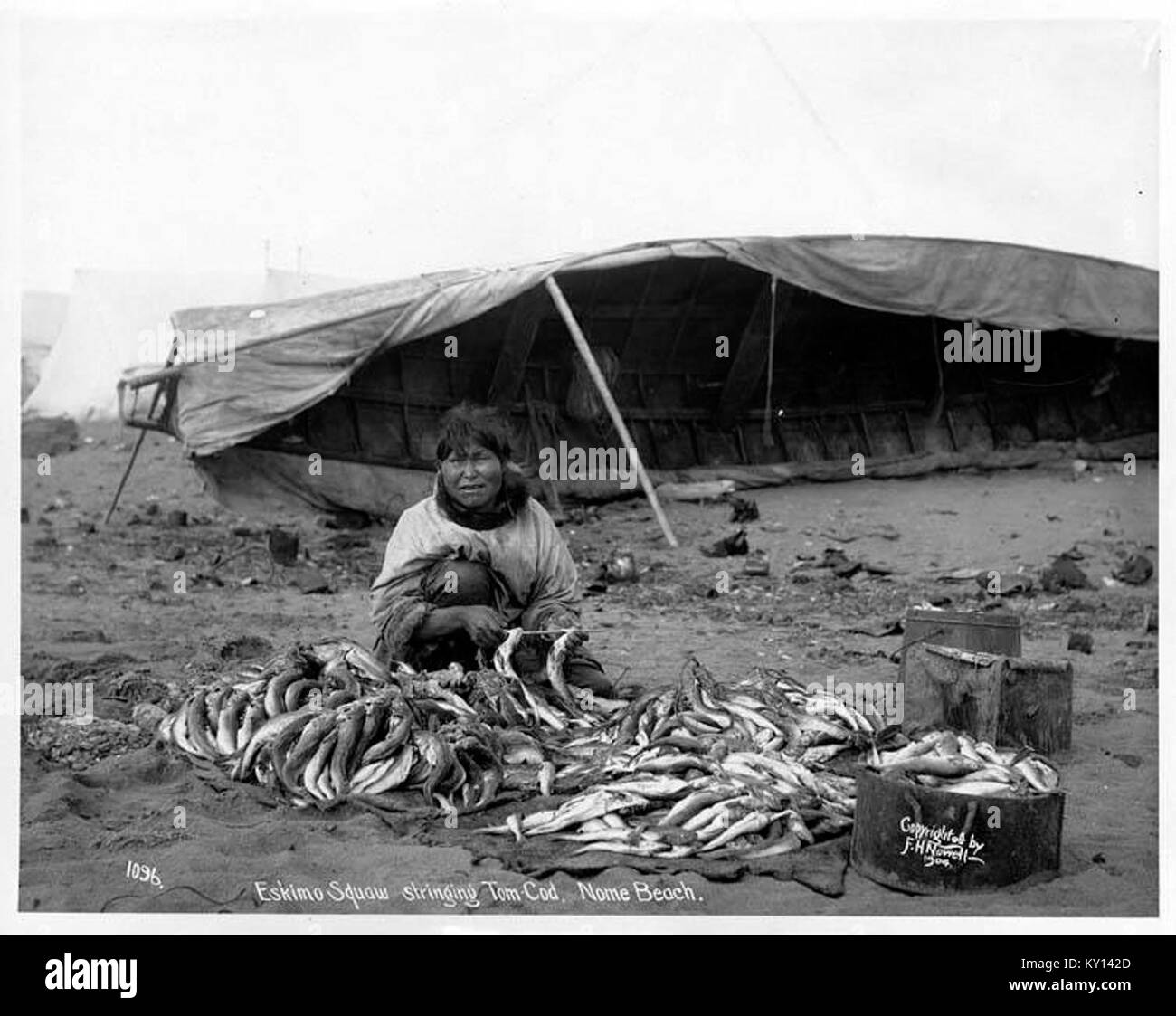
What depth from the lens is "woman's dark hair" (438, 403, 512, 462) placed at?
20.8 ft

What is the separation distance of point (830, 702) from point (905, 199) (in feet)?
7.64

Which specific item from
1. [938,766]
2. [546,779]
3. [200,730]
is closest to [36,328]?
[200,730]

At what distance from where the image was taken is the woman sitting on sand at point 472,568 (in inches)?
241

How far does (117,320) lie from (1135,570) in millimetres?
4712

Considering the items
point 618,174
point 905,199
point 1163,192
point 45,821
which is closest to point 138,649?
point 45,821

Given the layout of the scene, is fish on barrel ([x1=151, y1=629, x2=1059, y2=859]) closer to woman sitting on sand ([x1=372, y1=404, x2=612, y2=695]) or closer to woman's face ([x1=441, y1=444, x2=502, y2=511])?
woman sitting on sand ([x1=372, y1=404, x2=612, y2=695])

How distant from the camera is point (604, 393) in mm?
6730

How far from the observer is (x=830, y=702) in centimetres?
591

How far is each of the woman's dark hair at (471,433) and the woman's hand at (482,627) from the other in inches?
27.5

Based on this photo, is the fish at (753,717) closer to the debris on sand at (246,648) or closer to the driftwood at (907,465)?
the driftwood at (907,465)

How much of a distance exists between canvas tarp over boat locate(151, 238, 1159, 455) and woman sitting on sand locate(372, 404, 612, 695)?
63cm

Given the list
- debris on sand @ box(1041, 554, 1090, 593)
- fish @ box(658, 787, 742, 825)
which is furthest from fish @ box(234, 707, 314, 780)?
debris on sand @ box(1041, 554, 1090, 593)

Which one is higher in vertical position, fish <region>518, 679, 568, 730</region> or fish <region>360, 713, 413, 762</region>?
fish <region>518, 679, 568, 730</region>
